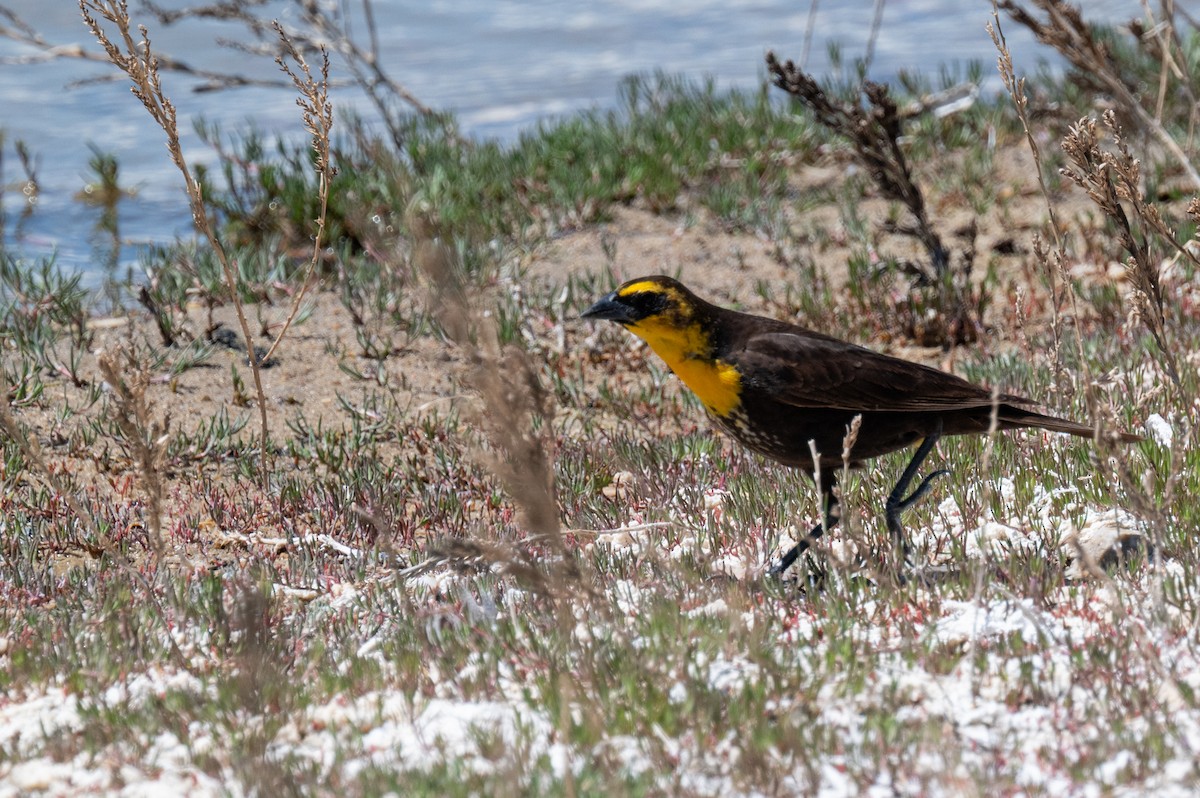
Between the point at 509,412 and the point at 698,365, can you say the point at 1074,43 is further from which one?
the point at 509,412

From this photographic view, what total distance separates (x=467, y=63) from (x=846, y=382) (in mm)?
13611

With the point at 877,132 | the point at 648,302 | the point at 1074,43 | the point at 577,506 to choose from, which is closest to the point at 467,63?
the point at 877,132

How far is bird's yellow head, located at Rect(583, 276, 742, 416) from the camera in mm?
5141

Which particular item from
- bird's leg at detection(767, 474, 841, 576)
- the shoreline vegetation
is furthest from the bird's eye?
bird's leg at detection(767, 474, 841, 576)

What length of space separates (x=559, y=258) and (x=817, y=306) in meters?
2.11

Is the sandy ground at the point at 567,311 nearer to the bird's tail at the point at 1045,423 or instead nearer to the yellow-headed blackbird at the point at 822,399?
the yellow-headed blackbird at the point at 822,399

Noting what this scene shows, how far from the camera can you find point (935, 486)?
18.3 feet

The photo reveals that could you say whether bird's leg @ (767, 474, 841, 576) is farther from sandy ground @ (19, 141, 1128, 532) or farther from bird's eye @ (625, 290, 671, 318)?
sandy ground @ (19, 141, 1128, 532)

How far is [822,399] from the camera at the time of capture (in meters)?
4.98

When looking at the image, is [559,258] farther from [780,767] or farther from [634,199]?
[780,767]

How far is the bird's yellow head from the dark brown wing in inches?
3.8

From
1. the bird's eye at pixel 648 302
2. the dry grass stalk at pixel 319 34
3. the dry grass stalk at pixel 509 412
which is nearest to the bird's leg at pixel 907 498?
the bird's eye at pixel 648 302

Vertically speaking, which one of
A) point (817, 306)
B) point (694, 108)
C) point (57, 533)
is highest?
point (694, 108)

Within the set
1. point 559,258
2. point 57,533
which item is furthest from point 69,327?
point 559,258
